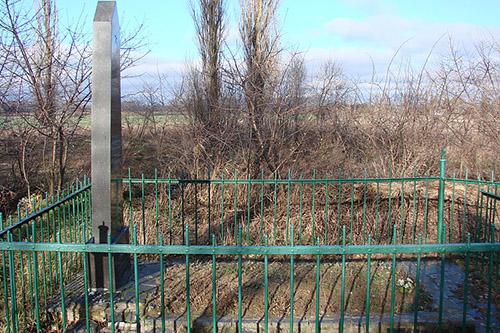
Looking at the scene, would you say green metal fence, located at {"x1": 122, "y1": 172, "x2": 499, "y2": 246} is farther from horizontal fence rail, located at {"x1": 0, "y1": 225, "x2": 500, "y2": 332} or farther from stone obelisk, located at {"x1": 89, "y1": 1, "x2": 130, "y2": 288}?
stone obelisk, located at {"x1": 89, "y1": 1, "x2": 130, "y2": 288}

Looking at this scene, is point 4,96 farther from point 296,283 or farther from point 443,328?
point 443,328

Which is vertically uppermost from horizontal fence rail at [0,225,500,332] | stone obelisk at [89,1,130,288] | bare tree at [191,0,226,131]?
bare tree at [191,0,226,131]

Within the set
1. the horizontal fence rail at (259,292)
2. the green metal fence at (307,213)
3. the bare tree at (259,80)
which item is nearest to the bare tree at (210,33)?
the bare tree at (259,80)

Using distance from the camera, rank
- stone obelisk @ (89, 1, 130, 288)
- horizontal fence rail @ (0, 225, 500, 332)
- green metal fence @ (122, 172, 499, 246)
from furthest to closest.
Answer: green metal fence @ (122, 172, 499, 246), stone obelisk @ (89, 1, 130, 288), horizontal fence rail @ (0, 225, 500, 332)

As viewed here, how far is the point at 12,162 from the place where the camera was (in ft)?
27.8

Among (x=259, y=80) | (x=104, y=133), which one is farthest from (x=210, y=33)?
(x=104, y=133)

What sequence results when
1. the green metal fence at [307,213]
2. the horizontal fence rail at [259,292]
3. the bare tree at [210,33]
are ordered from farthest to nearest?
the bare tree at [210,33] < the green metal fence at [307,213] < the horizontal fence rail at [259,292]

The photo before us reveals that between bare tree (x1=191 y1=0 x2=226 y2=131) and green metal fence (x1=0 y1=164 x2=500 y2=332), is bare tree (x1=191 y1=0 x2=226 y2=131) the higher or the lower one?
the higher one

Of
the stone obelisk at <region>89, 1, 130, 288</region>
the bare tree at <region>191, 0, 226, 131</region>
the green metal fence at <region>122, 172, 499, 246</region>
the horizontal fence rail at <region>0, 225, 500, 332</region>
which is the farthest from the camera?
the bare tree at <region>191, 0, 226, 131</region>

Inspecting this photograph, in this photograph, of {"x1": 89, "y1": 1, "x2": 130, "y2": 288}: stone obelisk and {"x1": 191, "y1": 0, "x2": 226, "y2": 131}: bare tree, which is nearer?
{"x1": 89, "y1": 1, "x2": 130, "y2": 288}: stone obelisk

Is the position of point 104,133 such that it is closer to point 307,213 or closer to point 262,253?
point 262,253

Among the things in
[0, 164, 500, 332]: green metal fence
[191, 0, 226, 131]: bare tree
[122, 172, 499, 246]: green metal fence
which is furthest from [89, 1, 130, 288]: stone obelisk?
[191, 0, 226, 131]: bare tree

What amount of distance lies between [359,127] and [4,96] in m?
6.84

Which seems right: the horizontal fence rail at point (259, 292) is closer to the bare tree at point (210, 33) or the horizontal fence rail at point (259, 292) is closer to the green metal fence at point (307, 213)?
the green metal fence at point (307, 213)
